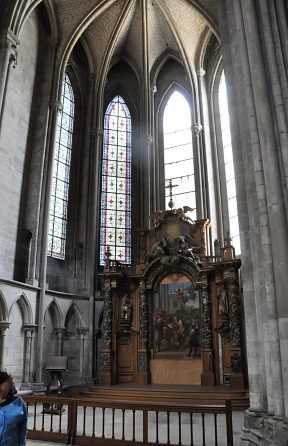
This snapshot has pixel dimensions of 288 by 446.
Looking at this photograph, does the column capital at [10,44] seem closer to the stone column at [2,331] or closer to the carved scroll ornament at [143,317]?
the stone column at [2,331]

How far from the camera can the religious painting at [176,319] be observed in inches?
538

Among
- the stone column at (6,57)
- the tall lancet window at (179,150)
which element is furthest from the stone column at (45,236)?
the tall lancet window at (179,150)

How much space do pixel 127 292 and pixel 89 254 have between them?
7.98 ft

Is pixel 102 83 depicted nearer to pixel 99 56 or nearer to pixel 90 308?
pixel 99 56

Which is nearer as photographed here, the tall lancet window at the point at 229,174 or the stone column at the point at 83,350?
the stone column at the point at 83,350

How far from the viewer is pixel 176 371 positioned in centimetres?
1354

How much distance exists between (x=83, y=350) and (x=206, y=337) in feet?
15.3

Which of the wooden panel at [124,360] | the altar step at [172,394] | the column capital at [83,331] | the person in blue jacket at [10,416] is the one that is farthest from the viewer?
the column capital at [83,331]

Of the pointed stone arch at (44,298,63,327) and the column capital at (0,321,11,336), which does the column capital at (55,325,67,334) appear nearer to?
the pointed stone arch at (44,298,63,327)

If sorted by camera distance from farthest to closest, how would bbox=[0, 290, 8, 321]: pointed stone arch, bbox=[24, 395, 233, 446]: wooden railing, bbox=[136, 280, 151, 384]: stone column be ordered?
bbox=[136, 280, 151, 384]: stone column
bbox=[0, 290, 8, 321]: pointed stone arch
bbox=[24, 395, 233, 446]: wooden railing

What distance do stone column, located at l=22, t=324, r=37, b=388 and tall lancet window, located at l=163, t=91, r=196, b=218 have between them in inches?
311

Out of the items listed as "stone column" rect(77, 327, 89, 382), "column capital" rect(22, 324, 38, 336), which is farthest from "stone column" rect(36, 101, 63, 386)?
"stone column" rect(77, 327, 89, 382)

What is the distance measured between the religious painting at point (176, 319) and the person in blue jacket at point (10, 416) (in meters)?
10.4

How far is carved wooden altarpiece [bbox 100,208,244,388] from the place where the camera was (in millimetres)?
13156
